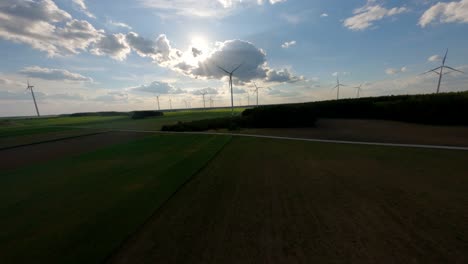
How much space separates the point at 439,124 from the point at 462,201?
23.2 meters

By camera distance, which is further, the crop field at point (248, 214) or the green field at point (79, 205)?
the green field at point (79, 205)

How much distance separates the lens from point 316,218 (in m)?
4.66

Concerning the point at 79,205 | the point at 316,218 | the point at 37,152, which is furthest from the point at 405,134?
the point at 37,152

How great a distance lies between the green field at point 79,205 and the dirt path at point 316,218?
2.40 feet

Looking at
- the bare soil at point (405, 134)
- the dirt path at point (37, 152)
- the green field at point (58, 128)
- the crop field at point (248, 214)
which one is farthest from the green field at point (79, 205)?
the green field at point (58, 128)

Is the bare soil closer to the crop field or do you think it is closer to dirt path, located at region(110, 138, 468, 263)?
the crop field

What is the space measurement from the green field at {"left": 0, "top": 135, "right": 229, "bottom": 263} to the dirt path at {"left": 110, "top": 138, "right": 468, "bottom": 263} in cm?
73

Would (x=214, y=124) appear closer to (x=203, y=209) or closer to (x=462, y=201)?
(x=203, y=209)

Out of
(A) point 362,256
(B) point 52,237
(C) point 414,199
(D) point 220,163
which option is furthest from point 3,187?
(C) point 414,199

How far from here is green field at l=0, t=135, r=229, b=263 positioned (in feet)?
12.8

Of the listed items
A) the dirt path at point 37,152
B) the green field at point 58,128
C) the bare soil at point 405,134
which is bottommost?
the dirt path at point 37,152

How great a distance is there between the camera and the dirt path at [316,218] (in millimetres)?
3521

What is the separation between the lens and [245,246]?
378cm

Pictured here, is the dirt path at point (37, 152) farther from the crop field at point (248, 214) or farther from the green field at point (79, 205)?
the crop field at point (248, 214)
